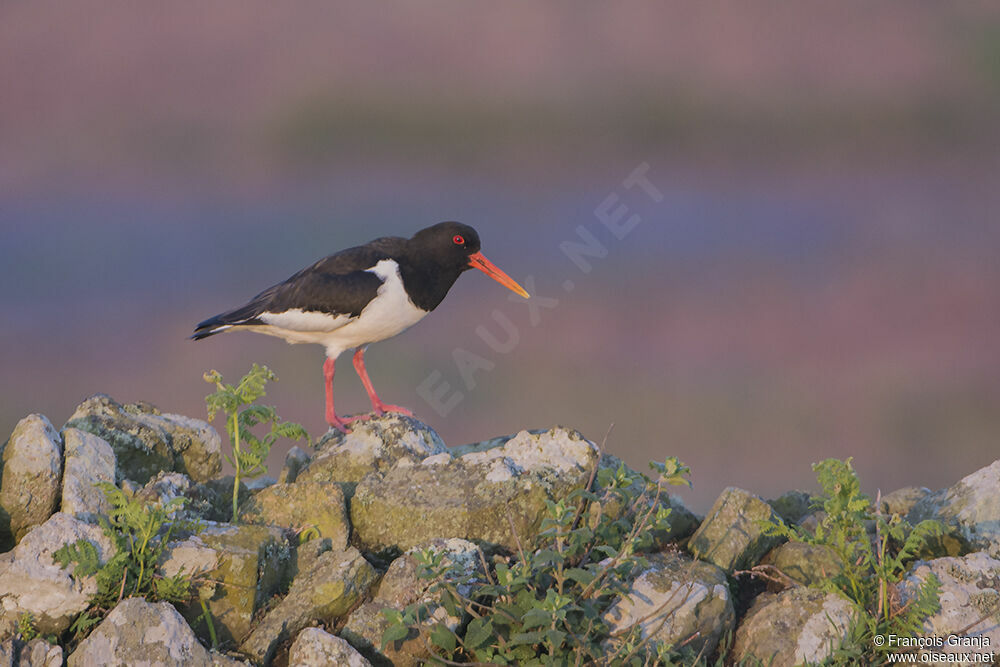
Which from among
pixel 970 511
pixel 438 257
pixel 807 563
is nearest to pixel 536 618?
pixel 807 563

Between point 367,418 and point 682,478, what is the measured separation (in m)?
2.63

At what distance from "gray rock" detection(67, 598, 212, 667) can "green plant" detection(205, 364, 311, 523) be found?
1.13m

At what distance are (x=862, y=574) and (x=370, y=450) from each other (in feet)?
10.7

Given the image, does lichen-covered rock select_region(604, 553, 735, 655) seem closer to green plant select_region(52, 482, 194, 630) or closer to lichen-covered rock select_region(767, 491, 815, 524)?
lichen-covered rock select_region(767, 491, 815, 524)

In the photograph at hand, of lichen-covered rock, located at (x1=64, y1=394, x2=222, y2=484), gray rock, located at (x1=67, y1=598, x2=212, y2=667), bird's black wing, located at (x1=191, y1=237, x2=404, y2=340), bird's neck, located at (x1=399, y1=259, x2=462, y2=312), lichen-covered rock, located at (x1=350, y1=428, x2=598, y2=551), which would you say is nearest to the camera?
gray rock, located at (x1=67, y1=598, x2=212, y2=667)

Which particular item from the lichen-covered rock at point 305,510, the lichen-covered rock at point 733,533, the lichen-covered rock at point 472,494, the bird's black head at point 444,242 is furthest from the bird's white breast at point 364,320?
the lichen-covered rock at point 733,533

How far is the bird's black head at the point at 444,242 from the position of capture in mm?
8703

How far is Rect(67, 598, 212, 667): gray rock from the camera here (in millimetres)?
4664

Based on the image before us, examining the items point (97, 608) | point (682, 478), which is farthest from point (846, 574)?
point (97, 608)

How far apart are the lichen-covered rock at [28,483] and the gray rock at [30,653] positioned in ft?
2.87

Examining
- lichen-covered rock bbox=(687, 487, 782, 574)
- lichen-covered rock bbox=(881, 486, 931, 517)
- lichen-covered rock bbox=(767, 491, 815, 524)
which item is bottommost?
lichen-covered rock bbox=(881, 486, 931, 517)

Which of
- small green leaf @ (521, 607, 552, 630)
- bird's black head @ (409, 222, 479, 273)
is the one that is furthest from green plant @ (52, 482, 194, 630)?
bird's black head @ (409, 222, 479, 273)

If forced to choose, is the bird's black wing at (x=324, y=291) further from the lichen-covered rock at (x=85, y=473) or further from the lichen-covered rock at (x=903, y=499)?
the lichen-covered rock at (x=903, y=499)

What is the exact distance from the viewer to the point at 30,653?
15.5 ft
